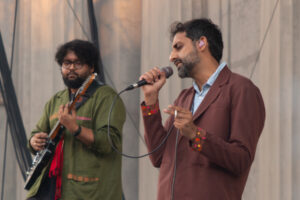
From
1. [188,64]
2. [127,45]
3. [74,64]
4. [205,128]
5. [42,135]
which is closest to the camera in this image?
[205,128]

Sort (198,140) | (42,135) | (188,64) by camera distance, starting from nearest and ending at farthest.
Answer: (198,140) < (188,64) < (42,135)

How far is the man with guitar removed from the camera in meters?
2.35

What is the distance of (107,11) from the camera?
14.5ft

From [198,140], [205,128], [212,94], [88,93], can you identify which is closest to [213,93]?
[212,94]

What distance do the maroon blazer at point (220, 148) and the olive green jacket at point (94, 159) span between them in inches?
21.9

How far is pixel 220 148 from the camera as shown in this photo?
1.70 meters

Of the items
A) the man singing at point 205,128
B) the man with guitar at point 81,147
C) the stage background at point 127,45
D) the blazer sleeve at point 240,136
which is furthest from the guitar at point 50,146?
the stage background at point 127,45

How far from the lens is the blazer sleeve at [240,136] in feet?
5.59

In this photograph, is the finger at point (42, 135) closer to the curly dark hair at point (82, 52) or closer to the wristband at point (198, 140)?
the curly dark hair at point (82, 52)

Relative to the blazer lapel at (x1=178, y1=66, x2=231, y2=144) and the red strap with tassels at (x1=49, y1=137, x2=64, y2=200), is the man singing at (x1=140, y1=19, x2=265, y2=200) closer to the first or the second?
the blazer lapel at (x1=178, y1=66, x2=231, y2=144)

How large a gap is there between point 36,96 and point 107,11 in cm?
87

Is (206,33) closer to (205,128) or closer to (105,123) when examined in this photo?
(205,128)

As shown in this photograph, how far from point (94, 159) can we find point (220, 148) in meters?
0.83

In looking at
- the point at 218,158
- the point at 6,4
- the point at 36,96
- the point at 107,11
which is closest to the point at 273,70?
the point at 218,158
